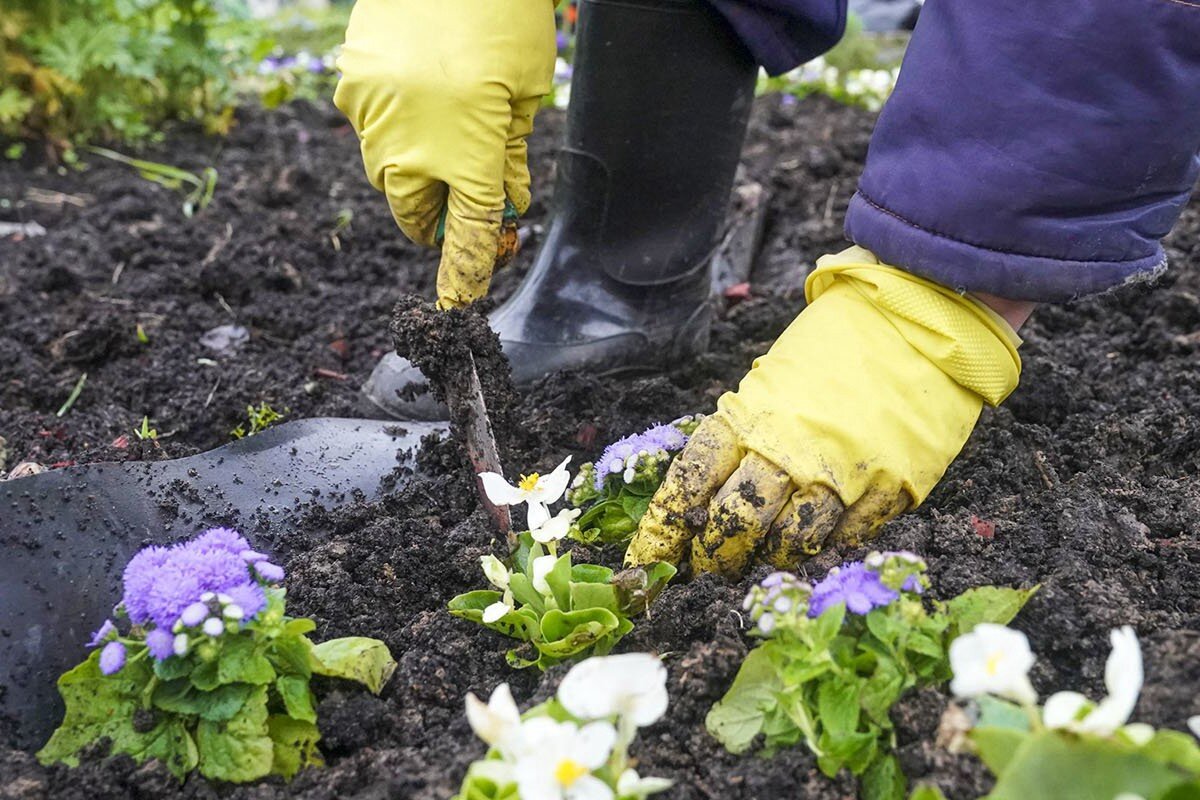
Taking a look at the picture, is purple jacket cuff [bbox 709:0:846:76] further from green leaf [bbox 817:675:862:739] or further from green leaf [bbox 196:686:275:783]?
green leaf [bbox 196:686:275:783]

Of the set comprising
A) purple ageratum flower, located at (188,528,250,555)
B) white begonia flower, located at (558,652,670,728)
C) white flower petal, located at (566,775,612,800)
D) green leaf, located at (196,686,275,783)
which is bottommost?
green leaf, located at (196,686,275,783)

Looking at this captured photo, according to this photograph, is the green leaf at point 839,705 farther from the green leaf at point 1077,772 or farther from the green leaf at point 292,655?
the green leaf at point 292,655

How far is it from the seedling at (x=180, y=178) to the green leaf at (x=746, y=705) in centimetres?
290

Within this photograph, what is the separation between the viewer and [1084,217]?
5.64ft

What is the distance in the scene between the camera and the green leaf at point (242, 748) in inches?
55.3

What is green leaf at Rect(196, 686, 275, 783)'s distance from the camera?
141 centimetres

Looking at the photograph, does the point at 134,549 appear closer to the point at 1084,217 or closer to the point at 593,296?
the point at 593,296

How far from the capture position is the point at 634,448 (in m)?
1.84

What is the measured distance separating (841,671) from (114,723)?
951 millimetres

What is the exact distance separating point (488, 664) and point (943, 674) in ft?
2.14

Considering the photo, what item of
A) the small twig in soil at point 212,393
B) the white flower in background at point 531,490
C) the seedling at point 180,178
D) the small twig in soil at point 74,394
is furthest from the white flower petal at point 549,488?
the seedling at point 180,178

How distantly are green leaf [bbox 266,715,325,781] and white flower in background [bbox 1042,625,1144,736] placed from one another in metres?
0.93

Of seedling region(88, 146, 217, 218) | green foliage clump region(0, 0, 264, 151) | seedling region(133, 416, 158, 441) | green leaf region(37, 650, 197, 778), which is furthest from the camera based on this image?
green foliage clump region(0, 0, 264, 151)

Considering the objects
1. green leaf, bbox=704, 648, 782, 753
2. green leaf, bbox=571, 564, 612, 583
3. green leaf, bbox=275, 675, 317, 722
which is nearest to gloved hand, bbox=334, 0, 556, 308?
green leaf, bbox=571, 564, 612, 583
